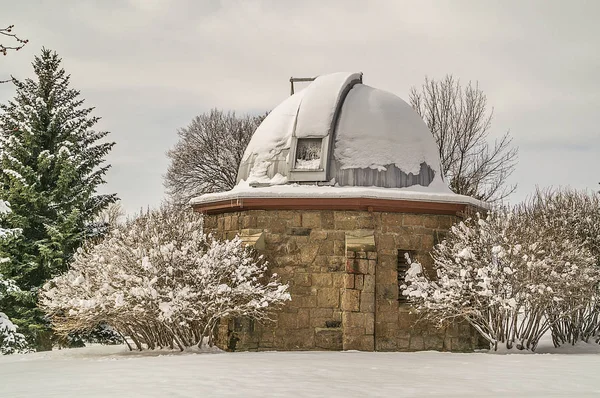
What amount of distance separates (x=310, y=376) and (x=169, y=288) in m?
4.74

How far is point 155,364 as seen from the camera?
38.4 feet

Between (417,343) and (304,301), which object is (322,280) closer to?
(304,301)

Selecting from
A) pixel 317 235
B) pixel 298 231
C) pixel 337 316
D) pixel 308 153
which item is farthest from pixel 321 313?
pixel 308 153

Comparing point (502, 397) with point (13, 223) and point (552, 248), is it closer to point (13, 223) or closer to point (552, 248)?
point (552, 248)

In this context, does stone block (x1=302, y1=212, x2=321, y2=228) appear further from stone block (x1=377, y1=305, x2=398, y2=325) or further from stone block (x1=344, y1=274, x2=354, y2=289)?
stone block (x1=377, y1=305, x2=398, y2=325)

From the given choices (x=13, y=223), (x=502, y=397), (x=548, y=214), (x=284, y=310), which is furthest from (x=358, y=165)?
(x=13, y=223)

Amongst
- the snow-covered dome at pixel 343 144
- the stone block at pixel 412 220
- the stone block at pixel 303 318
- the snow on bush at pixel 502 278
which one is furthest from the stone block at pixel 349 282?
the snow-covered dome at pixel 343 144

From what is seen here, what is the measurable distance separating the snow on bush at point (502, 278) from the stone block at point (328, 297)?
142 centimetres

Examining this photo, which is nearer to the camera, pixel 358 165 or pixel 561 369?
pixel 561 369

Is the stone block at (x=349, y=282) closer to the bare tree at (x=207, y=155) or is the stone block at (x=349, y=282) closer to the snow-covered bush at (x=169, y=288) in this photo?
the snow-covered bush at (x=169, y=288)

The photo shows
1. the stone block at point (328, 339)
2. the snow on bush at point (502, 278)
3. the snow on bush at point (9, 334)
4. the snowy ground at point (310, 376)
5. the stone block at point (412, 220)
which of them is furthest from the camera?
the snow on bush at point (9, 334)

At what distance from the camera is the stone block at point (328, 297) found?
15320 mm

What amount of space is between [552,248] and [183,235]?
24.6 ft

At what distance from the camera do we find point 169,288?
1411cm
